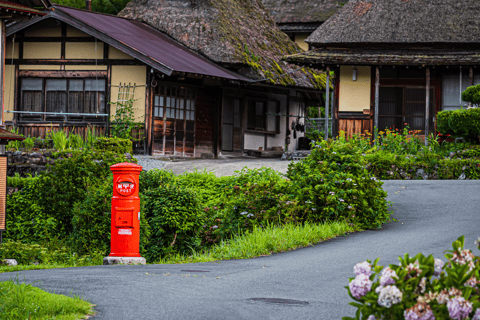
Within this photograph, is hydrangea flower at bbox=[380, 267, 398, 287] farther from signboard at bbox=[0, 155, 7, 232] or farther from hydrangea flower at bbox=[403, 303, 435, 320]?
signboard at bbox=[0, 155, 7, 232]

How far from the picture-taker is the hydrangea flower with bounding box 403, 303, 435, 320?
3270mm

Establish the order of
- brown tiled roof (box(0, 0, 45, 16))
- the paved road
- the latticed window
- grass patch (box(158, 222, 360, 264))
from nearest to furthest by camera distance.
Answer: the paved road < grass patch (box(158, 222, 360, 264)) < brown tiled roof (box(0, 0, 45, 16)) < the latticed window

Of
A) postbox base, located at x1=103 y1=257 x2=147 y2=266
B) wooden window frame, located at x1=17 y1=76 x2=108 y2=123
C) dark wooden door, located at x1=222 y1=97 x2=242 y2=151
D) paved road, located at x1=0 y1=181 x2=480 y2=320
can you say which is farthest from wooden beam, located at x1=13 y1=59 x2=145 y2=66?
postbox base, located at x1=103 y1=257 x2=147 y2=266

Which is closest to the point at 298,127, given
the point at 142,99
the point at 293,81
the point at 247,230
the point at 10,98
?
the point at 293,81

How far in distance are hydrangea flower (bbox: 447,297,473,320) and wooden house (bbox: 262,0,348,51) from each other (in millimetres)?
35544

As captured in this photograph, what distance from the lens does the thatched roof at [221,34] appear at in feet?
86.0

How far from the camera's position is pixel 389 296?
331cm

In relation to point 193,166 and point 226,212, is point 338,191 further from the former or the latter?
point 193,166

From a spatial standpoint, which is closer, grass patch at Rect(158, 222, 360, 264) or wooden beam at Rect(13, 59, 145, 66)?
grass patch at Rect(158, 222, 360, 264)

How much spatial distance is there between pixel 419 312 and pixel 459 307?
0.64 feet

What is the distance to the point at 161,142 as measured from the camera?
23.2 m

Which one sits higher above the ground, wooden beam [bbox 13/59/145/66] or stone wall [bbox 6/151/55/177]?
wooden beam [bbox 13/59/145/66]

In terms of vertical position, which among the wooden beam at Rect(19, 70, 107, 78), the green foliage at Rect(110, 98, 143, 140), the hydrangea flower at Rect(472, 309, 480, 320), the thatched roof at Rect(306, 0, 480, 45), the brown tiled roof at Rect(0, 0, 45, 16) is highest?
the thatched roof at Rect(306, 0, 480, 45)

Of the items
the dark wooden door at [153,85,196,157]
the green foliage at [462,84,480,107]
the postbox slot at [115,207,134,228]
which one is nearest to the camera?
the postbox slot at [115,207,134,228]
